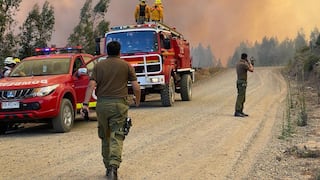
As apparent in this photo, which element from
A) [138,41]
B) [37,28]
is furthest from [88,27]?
[138,41]

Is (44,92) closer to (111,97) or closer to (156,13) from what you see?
(111,97)

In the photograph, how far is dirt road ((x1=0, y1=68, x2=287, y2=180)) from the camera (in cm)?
678

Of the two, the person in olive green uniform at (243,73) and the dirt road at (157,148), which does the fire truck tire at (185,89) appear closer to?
the dirt road at (157,148)

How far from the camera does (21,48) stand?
25.4 metres

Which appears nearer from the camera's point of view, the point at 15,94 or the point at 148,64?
the point at 15,94

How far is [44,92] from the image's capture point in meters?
10.1

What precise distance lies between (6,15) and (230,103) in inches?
406

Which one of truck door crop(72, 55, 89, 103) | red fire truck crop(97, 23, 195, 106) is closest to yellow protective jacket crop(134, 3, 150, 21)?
red fire truck crop(97, 23, 195, 106)

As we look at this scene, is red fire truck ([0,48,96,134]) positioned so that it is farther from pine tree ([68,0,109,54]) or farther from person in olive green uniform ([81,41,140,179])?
pine tree ([68,0,109,54])

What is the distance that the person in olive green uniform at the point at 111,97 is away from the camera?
6207 millimetres

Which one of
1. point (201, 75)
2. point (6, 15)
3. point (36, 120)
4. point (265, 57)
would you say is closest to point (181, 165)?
point (36, 120)

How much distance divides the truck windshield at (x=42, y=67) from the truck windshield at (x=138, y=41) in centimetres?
412

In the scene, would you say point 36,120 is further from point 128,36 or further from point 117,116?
point 128,36

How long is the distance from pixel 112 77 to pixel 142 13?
1222 centimetres
